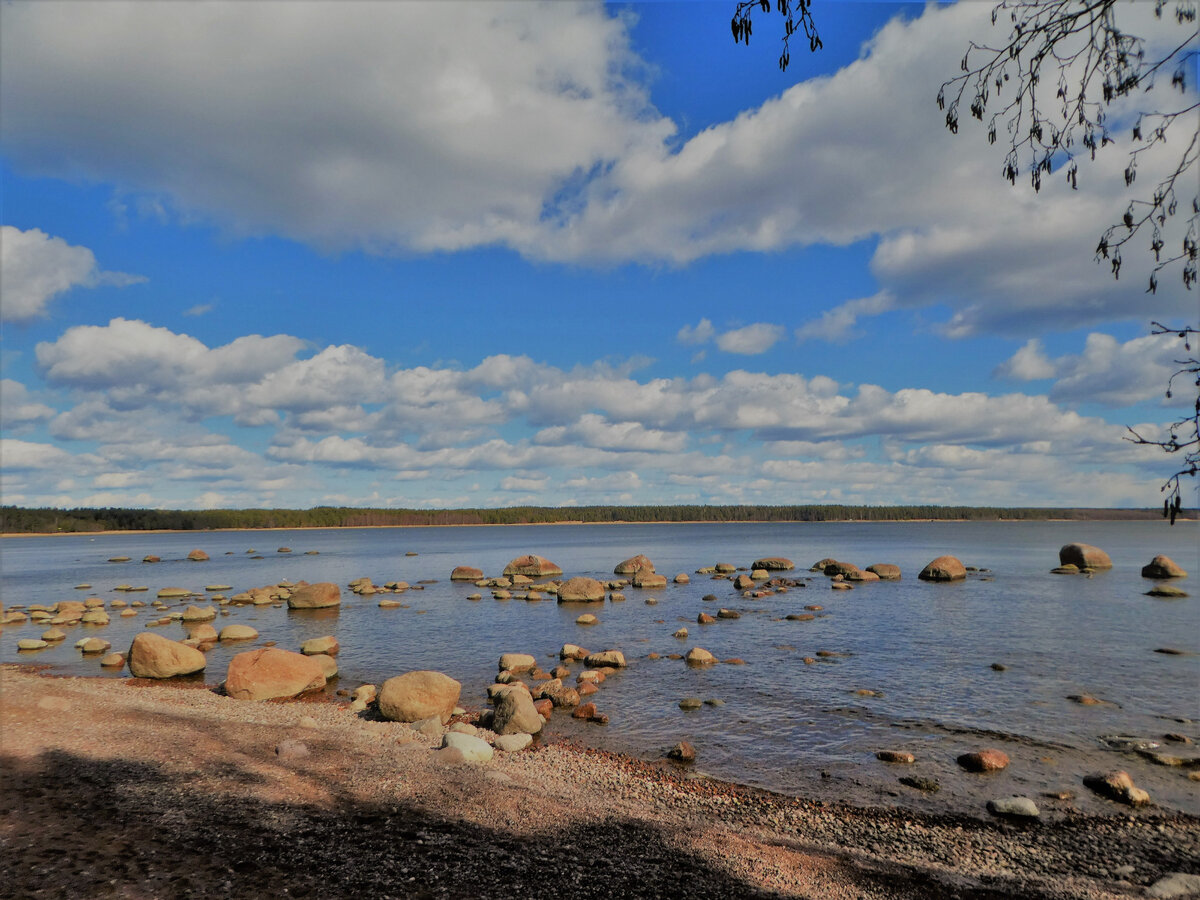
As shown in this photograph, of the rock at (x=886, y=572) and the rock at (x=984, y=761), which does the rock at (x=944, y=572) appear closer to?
the rock at (x=886, y=572)

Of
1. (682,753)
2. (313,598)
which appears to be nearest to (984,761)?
(682,753)

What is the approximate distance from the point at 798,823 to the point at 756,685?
1062 cm

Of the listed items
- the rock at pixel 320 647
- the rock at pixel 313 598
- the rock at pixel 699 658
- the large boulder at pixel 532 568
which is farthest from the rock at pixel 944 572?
the rock at pixel 320 647

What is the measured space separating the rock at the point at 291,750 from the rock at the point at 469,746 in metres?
3.26

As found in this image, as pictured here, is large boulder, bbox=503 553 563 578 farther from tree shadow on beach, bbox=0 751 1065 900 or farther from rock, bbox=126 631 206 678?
tree shadow on beach, bbox=0 751 1065 900

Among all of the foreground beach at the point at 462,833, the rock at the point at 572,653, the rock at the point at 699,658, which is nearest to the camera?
the foreground beach at the point at 462,833

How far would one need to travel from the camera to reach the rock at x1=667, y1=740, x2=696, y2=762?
52.0ft

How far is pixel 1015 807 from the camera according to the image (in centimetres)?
1285

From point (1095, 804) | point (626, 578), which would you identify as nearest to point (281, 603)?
point (626, 578)

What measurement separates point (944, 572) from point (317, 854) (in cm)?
5933

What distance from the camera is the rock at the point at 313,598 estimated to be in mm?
43062

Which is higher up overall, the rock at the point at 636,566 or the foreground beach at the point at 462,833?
the foreground beach at the point at 462,833

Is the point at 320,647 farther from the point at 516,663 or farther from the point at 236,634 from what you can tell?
the point at 516,663

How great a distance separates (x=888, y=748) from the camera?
16625mm
